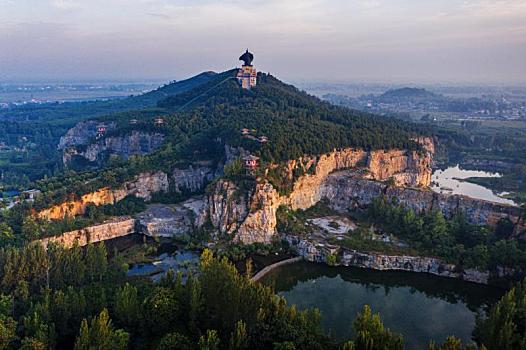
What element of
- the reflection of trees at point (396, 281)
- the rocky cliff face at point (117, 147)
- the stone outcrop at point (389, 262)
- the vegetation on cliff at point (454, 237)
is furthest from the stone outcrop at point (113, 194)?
the vegetation on cliff at point (454, 237)

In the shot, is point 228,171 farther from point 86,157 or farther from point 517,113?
point 517,113

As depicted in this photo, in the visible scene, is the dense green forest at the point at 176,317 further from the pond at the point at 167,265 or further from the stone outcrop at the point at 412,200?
the stone outcrop at the point at 412,200

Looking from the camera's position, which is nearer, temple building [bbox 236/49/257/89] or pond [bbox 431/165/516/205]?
pond [bbox 431/165/516/205]

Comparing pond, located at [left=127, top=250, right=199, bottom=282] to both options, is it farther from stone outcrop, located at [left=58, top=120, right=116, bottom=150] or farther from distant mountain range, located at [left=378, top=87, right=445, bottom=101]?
distant mountain range, located at [left=378, top=87, right=445, bottom=101]

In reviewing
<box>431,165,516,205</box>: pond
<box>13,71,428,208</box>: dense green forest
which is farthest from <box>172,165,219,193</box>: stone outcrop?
<box>431,165,516,205</box>: pond

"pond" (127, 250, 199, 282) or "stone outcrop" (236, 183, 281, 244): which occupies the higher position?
"stone outcrop" (236, 183, 281, 244)

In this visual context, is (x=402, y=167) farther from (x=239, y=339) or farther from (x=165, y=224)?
(x=239, y=339)
